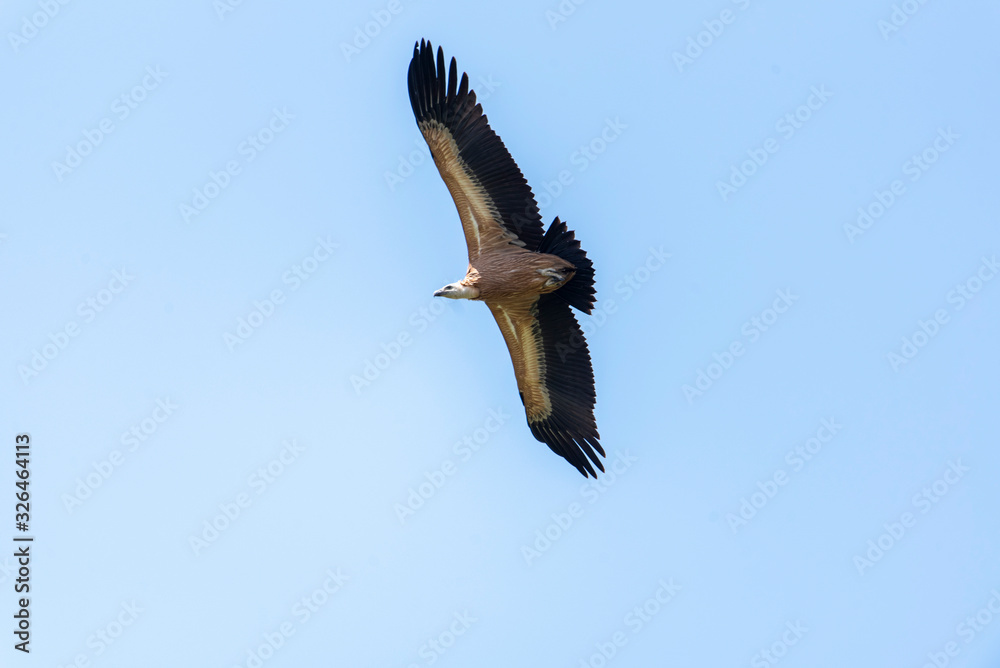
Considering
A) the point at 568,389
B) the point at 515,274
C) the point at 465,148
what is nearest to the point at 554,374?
the point at 568,389

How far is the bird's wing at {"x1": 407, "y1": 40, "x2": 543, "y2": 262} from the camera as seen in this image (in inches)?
770

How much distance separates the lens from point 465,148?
64.4ft

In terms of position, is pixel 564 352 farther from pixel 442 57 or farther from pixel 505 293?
pixel 442 57

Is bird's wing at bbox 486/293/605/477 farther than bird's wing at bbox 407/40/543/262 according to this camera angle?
Yes

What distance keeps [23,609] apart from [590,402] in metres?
8.64

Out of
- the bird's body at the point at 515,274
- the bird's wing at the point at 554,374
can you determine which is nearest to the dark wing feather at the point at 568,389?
the bird's wing at the point at 554,374

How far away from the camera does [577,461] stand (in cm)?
2109

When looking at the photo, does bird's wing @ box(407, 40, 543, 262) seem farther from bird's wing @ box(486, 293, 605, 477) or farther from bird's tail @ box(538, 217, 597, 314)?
bird's wing @ box(486, 293, 605, 477)

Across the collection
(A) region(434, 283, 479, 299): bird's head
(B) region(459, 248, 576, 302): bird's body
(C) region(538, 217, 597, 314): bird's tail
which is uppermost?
(C) region(538, 217, 597, 314): bird's tail

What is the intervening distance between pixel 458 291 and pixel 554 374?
1.98m

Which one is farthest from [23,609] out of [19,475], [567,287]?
[567,287]

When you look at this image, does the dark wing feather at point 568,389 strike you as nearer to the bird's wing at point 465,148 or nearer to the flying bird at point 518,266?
the flying bird at point 518,266

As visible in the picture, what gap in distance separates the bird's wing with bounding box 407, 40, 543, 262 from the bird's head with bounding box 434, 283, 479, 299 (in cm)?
99

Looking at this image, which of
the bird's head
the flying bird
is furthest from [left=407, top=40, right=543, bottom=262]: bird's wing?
the bird's head
